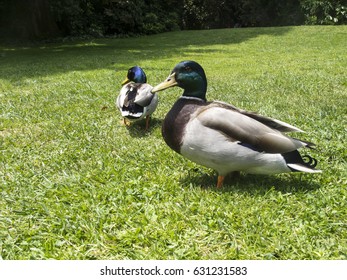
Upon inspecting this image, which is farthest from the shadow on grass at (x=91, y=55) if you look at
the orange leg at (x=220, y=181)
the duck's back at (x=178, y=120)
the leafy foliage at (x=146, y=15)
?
the orange leg at (x=220, y=181)

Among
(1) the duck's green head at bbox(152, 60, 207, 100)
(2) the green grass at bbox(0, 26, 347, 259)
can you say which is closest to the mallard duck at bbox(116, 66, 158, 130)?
(2) the green grass at bbox(0, 26, 347, 259)

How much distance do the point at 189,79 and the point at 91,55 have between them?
1237cm

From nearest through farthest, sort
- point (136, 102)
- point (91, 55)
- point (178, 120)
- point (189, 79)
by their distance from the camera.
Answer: point (178, 120), point (189, 79), point (136, 102), point (91, 55)

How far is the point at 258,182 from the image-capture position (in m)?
3.23

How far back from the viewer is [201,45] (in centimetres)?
1761

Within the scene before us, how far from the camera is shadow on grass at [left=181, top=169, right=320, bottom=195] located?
10.2 ft

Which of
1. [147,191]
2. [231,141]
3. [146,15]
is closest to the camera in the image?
[231,141]

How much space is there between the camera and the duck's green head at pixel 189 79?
3.01 m

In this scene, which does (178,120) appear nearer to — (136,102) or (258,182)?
(258,182)

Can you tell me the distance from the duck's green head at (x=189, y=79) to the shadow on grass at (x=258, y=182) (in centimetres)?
74

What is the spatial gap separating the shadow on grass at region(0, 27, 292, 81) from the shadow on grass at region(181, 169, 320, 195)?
24.4 ft

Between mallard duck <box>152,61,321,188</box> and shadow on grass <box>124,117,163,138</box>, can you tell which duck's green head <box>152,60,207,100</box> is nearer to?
mallard duck <box>152,61,321,188</box>

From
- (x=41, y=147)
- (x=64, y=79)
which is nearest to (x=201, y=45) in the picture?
(x=64, y=79)

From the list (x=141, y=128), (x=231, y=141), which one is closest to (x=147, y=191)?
(x=231, y=141)
